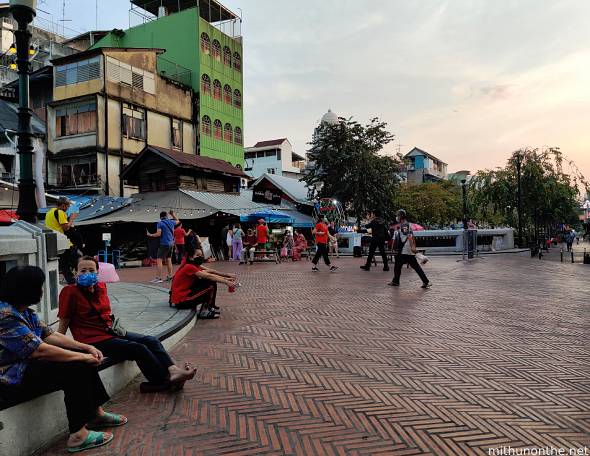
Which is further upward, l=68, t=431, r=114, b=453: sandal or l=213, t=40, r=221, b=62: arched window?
l=213, t=40, r=221, b=62: arched window

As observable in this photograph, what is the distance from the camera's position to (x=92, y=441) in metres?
3.02

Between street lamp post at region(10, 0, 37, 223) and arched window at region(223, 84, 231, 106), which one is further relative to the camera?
arched window at region(223, 84, 231, 106)

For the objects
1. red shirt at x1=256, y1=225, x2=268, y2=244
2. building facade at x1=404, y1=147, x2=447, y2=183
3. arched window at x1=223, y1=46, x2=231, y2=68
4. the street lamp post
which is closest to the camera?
the street lamp post

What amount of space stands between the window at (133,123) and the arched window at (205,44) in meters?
7.91

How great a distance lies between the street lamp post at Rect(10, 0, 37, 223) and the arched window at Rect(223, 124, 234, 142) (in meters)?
29.7

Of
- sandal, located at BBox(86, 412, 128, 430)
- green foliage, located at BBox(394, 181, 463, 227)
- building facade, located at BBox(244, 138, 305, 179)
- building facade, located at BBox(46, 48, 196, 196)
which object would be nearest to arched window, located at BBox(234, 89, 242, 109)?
building facade, located at BBox(46, 48, 196, 196)

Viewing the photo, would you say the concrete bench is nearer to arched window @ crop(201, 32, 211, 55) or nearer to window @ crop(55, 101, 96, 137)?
window @ crop(55, 101, 96, 137)

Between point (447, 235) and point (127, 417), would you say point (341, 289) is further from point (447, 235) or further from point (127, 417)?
point (447, 235)

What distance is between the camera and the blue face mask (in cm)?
364

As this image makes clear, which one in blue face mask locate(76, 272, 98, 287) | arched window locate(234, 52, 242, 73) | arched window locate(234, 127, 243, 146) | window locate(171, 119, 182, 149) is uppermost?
arched window locate(234, 52, 242, 73)

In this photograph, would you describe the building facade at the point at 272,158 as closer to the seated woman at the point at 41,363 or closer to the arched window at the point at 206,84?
the arched window at the point at 206,84

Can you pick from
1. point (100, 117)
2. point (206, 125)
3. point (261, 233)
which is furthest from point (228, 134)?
point (261, 233)

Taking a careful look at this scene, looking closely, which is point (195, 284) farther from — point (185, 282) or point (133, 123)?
point (133, 123)

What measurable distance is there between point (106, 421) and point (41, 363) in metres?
0.71
